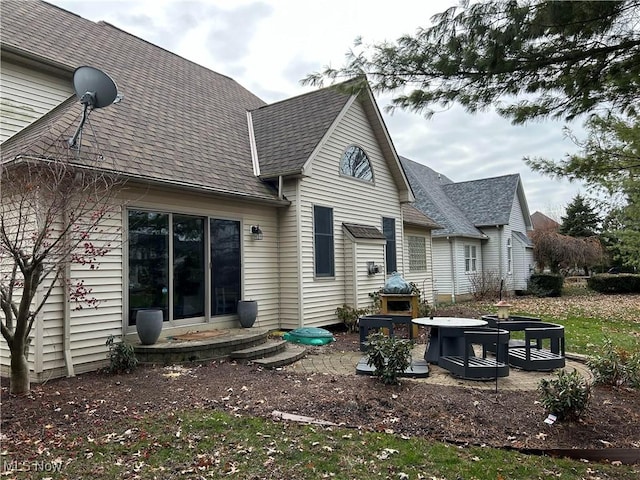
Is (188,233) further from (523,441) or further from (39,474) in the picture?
(523,441)

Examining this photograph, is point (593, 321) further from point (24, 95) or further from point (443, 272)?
point (24, 95)

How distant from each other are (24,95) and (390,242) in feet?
32.4

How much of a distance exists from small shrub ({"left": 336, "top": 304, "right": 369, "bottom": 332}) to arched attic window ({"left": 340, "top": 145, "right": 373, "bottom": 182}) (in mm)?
3558

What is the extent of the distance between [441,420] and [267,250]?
249 inches

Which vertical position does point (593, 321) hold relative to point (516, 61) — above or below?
below

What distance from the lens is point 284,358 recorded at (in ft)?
24.5

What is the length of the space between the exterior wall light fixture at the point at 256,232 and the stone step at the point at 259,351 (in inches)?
103

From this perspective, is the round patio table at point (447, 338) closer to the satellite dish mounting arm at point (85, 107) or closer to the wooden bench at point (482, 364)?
the wooden bench at point (482, 364)

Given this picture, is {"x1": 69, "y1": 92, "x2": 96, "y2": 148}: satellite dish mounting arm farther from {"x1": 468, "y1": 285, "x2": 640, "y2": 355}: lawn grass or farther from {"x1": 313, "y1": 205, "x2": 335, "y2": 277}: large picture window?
{"x1": 468, "y1": 285, "x2": 640, "y2": 355}: lawn grass

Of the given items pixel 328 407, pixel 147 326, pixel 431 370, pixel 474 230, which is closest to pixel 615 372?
pixel 431 370

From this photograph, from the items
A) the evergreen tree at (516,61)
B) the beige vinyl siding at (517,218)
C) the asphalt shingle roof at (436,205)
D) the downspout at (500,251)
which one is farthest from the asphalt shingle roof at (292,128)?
the beige vinyl siding at (517,218)

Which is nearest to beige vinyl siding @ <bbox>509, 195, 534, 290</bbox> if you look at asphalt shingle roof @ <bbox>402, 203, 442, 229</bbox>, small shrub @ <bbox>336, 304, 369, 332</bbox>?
asphalt shingle roof @ <bbox>402, 203, 442, 229</bbox>

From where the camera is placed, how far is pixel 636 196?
1185 cm

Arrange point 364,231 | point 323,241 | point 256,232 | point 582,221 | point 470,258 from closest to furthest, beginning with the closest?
1. point 256,232
2. point 323,241
3. point 364,231
4. point 470,258
5. point 582,221
